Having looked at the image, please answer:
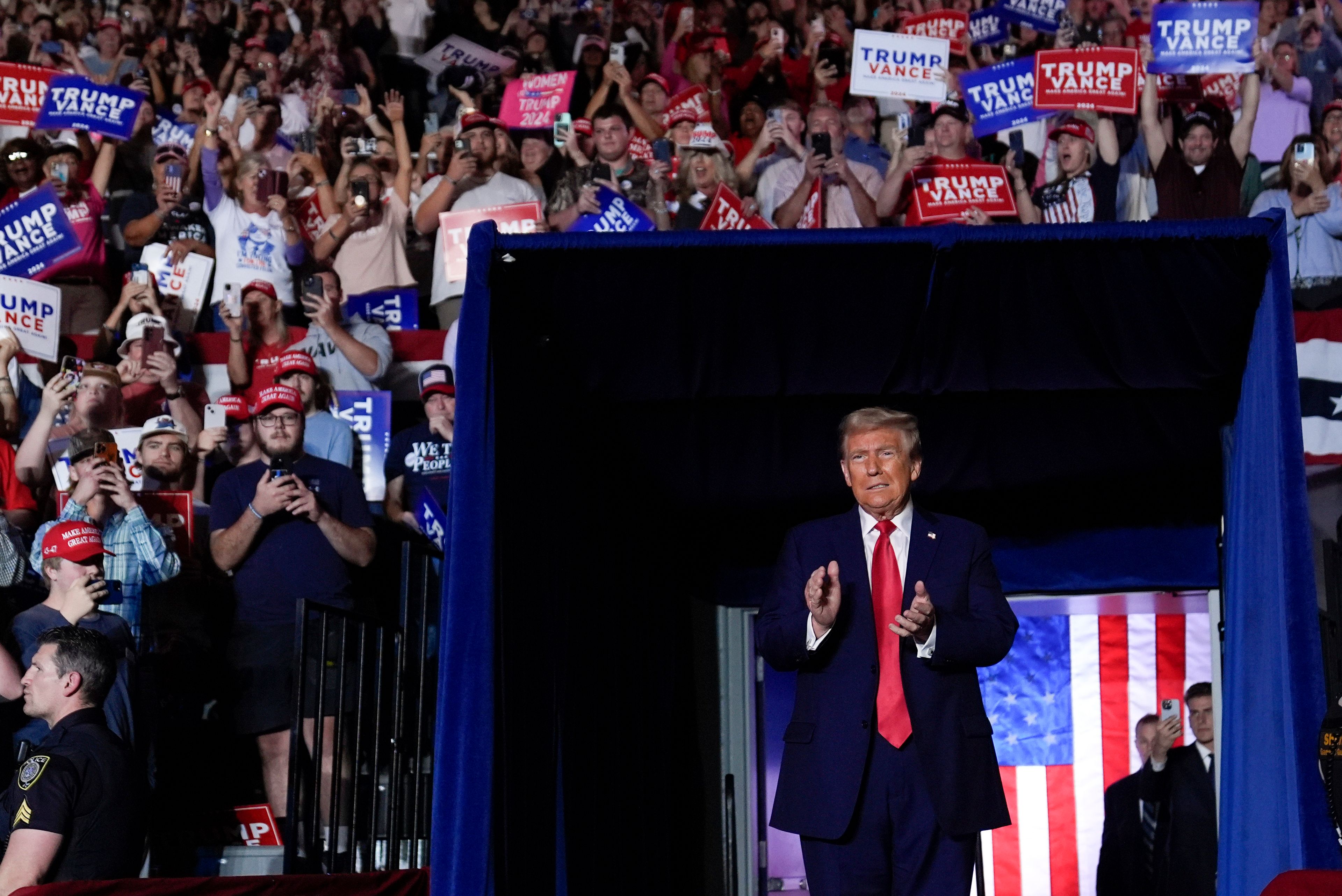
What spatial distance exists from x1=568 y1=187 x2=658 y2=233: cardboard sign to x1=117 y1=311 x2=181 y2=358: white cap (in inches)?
71.5

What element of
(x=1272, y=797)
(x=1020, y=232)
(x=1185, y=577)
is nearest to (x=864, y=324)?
(x=1020, y=232)

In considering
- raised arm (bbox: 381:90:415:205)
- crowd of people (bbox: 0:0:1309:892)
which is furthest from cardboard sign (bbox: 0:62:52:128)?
raised arm (bbox: 381:90:415:205)

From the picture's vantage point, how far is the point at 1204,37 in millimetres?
6645

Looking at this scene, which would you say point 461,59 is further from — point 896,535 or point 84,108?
point 896,535

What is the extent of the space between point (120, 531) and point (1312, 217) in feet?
17.1

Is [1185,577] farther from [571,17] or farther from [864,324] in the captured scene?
[571,17]

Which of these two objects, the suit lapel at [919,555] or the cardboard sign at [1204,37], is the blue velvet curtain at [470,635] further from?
the cardboard sign at [1204,37]

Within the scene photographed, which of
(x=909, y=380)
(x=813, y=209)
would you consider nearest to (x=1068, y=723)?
(x=909, y=380)

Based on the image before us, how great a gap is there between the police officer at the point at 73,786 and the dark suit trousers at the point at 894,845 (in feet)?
6.01

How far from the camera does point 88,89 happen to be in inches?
263

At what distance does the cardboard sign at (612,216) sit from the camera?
6.27 meters

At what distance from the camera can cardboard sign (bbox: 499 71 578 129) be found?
23.2 feet

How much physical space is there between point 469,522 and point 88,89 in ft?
16.1

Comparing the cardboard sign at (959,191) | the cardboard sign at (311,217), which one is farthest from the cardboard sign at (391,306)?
the cardboard sign at (959,191)
